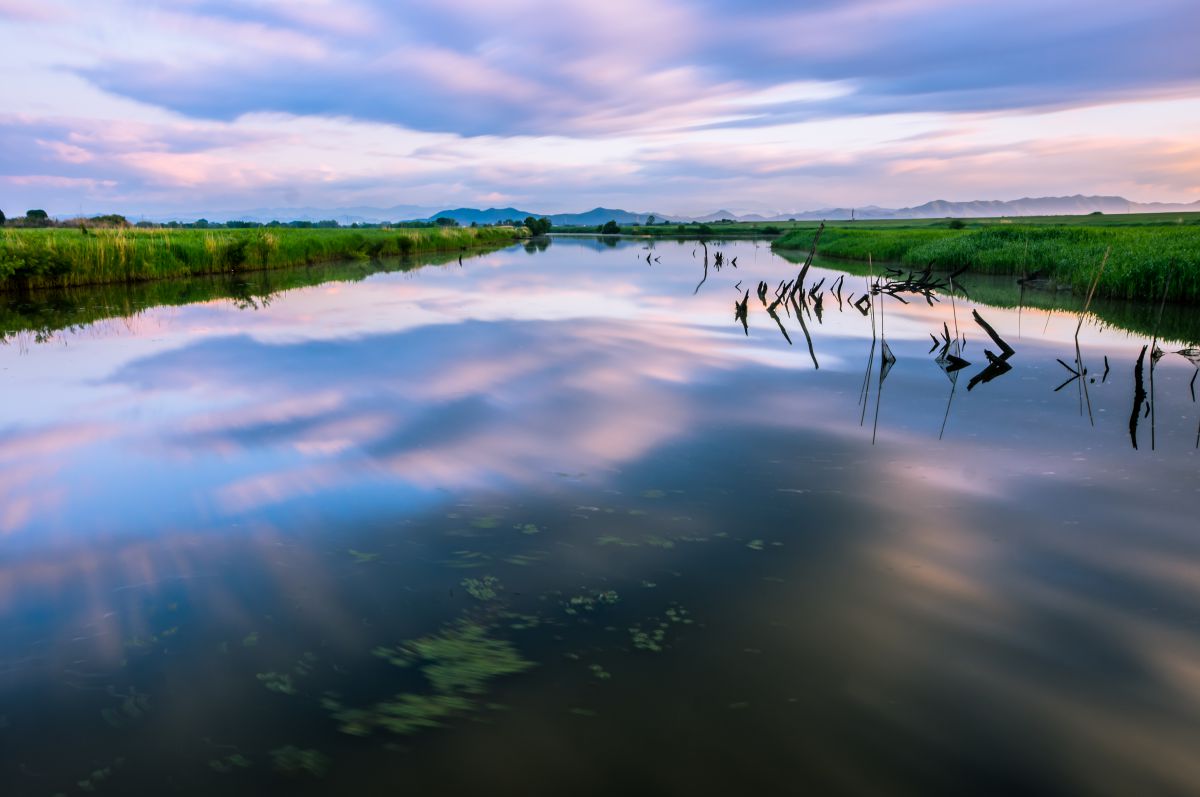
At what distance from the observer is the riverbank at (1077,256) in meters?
18.1

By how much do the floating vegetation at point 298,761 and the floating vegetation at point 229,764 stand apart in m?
0.11

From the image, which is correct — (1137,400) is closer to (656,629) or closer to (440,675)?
(656,629)

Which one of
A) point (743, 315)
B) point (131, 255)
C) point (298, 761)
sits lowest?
point (298, 761)

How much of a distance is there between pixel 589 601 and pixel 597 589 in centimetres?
15

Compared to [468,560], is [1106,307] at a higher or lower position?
higher

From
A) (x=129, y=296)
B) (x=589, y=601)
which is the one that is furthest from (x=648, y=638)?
(x=129, y=296)

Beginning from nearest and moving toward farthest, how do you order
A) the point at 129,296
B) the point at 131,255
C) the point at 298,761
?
the point at 298,761
the point at 129,296
the point at 131,255

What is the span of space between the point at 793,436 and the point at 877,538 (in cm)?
261

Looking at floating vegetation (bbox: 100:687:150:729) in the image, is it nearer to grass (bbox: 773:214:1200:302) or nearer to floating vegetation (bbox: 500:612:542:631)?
floating vegetation (bbox: 500:612:542:631)

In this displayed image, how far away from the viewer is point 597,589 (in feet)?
14.5

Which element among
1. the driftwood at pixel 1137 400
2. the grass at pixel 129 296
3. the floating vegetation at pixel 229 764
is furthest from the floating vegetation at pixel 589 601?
the grass at pixel 129 296

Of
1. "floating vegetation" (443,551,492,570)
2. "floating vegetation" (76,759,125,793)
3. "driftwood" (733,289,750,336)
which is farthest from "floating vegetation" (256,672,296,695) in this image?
"driftwood" (733,289,750,336)

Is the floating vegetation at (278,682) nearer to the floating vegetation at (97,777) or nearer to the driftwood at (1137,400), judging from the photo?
the floating vegetation at (97,777)

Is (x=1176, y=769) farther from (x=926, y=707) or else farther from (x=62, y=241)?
(x=62, y=241)
